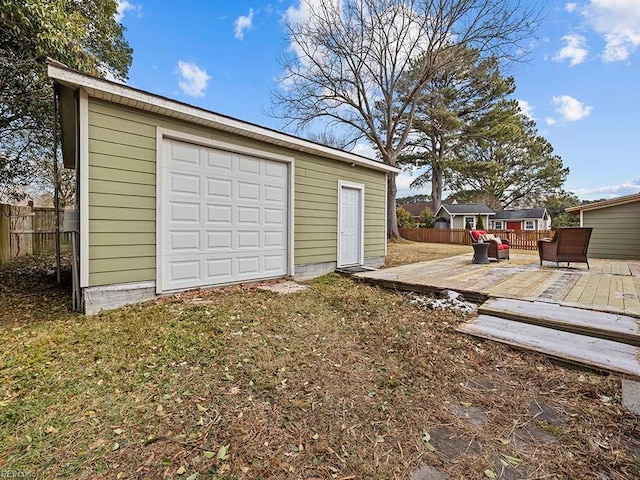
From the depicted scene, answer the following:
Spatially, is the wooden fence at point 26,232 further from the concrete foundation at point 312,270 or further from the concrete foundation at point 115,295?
the concrete foundation at point 312,270

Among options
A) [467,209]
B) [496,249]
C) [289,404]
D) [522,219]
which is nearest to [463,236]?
[467,209]

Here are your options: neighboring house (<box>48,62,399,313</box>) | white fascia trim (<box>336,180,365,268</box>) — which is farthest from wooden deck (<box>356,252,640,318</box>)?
neighboring house (<box>48,62,399,313</box>)

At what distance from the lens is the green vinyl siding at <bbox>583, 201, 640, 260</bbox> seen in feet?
31.5

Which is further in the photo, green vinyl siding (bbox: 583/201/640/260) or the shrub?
the shrub

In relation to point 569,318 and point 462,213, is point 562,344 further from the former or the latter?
point 462,213

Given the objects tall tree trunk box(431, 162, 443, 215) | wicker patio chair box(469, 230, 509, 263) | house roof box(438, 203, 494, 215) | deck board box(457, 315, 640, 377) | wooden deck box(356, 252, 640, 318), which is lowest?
deck board box(457, 315, 640, 377)

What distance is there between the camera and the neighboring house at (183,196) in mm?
3783

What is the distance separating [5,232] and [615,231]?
18.1 m

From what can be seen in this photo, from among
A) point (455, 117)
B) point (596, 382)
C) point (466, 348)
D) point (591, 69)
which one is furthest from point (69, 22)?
point (455, 117)

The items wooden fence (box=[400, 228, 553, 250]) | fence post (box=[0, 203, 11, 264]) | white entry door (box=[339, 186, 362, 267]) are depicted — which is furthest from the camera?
wooden fence (box=[400, 228, 553, 250])

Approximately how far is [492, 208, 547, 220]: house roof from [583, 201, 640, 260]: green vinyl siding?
19037mm

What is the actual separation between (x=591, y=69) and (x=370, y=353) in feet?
39.1

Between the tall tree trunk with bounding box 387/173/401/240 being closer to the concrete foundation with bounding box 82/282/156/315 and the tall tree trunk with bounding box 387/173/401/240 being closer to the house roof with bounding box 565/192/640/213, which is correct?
the house roof with bounding box 565/192/640/213

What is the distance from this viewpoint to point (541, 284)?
4973 mm
